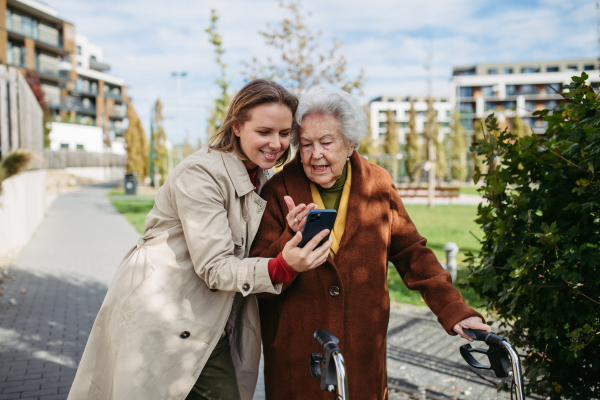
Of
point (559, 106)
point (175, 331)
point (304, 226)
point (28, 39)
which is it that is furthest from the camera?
point (28, 39)

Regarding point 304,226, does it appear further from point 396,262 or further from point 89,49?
point 89,49

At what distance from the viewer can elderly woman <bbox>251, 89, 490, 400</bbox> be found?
219cm

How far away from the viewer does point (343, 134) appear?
7.54 ft

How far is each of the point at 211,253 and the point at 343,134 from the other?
2.94 feet

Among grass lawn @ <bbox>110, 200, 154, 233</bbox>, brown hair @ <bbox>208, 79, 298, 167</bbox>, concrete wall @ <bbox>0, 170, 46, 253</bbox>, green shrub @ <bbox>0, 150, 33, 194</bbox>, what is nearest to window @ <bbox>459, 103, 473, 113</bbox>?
grass lawn @ <bbox>110, 200, 154, 233</bbox>

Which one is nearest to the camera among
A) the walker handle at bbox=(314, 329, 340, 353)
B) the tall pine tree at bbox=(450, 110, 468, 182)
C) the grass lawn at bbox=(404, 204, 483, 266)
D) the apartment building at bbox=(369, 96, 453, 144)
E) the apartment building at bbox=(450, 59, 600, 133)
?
the walker handle at bbox=(314, 329, 340, 353)

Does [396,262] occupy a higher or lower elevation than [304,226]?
lower

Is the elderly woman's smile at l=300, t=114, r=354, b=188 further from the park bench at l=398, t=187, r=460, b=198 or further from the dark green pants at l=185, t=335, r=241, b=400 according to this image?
the park bench at l=398, t=187, r=460, b=198

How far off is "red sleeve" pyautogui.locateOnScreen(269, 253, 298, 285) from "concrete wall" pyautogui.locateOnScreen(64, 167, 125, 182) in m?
40.9

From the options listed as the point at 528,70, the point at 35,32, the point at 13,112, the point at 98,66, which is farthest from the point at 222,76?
the point at 528,70

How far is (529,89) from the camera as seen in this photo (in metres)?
79.3

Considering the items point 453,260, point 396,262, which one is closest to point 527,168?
point 396,262

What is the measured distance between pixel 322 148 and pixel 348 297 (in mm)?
727

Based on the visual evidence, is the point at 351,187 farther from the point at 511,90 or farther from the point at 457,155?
the point at 511,90
